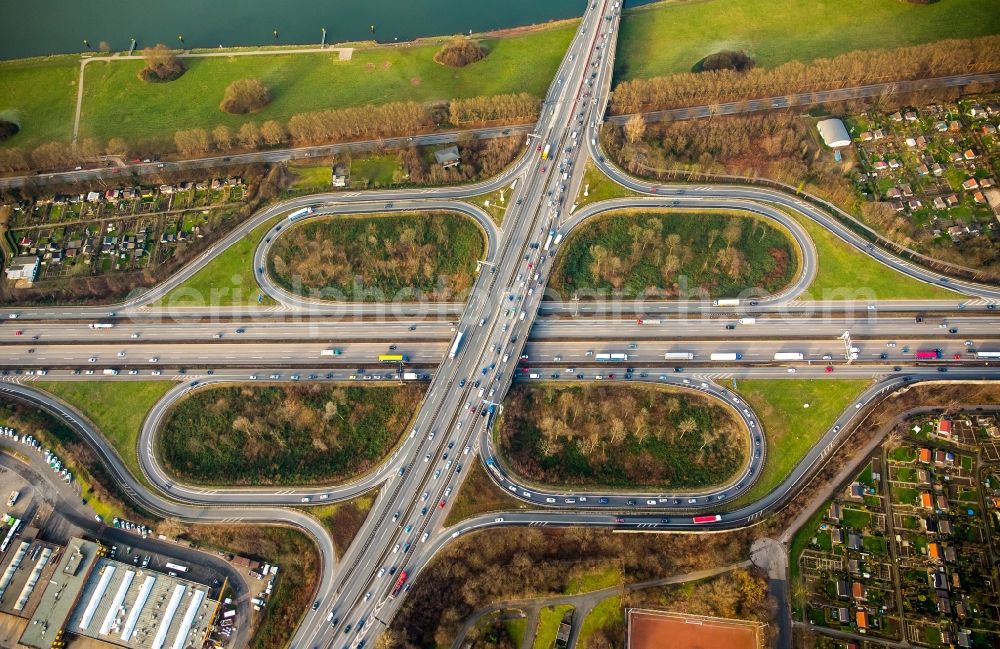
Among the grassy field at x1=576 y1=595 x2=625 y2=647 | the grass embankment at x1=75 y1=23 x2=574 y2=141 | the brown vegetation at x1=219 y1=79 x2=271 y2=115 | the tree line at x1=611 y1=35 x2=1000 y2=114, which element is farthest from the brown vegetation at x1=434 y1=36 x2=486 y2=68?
the grassy field at x1=576 y1=595 x2=625 y2=647

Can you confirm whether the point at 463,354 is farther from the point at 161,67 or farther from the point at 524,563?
the point at 161,67

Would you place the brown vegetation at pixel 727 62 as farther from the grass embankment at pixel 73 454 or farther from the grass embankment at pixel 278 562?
the grass embankment at pixel 73 454

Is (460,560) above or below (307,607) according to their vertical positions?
Answer: above

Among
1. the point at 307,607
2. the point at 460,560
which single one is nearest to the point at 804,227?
the point at 460,560

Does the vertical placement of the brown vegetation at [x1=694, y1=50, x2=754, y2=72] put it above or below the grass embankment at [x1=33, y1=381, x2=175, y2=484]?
above

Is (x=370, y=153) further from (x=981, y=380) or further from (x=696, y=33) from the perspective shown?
(x=981, y=380)

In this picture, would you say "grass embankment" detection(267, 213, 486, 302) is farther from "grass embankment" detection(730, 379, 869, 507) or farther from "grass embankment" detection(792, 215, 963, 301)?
"grass embankment" detection(792, 215, 963, 301)
